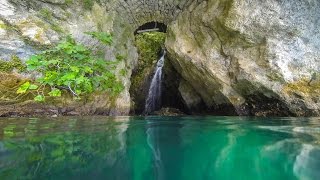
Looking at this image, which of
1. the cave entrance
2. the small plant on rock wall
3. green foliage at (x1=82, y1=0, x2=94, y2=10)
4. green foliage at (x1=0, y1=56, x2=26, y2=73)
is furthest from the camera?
the cave entrance

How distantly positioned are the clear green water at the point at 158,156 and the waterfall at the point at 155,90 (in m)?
6.99

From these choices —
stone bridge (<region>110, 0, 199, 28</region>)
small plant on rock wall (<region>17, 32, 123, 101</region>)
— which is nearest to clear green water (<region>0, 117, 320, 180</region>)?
small plant on rock wall (<region>17, 32, 123, 101</region>)

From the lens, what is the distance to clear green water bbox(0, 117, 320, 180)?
211 cm

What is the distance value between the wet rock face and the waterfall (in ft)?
→ 7.85

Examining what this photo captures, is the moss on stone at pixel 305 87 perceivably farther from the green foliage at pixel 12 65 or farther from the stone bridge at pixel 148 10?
the green foliage at pixel 12 65

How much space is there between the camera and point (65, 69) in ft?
23.1

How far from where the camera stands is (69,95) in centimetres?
753

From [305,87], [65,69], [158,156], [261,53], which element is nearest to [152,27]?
[261,53]

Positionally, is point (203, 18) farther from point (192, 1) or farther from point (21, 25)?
point (21, 25)

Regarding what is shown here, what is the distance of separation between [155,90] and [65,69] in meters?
4.41

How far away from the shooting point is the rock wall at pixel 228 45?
24.0ft

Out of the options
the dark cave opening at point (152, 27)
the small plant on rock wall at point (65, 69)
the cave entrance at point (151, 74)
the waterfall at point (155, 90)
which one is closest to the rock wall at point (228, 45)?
the small plant on rock wall at point (65, 69)

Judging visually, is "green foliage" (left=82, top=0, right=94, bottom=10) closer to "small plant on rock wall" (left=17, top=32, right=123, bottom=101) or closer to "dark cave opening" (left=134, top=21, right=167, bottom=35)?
"small plant on rock wall" (left=17, top=32, right=123, bottom=101)

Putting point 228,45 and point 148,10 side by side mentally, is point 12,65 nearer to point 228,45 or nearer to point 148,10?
point 148,10
